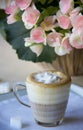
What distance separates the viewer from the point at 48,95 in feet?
1.65

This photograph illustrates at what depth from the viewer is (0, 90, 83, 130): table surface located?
539 millimetres

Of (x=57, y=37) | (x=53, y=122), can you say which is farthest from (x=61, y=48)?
(x=53, y=122)

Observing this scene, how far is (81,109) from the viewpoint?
61 centimetres

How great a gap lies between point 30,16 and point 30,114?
20 cm

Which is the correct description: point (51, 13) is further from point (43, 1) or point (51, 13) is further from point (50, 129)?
point (50, 129)

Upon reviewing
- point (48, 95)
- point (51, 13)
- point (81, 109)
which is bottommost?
point (81, 109)

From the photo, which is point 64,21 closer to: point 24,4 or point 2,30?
point 24,4

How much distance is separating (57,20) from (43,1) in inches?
1.8

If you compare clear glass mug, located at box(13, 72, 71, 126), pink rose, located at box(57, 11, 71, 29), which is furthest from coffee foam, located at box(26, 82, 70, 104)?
pink rose, located at box(57, 11, 71, 29)

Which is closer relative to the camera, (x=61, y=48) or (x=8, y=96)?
(x=61, y=48)

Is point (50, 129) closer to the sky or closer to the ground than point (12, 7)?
closer to the ground

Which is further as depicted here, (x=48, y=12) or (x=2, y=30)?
(x=2, y=30)

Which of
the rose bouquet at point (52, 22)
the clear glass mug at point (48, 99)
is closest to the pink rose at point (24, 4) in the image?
the rose bouquet at point (52, 22)

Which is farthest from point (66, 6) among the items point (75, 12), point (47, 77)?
point (47, 77)
